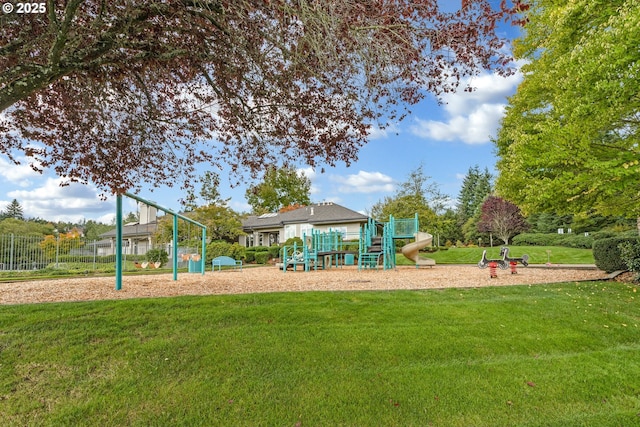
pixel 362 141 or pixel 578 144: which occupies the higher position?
pixel 578 144

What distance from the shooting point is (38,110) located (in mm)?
5898

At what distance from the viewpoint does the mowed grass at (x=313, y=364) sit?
11.3 feet

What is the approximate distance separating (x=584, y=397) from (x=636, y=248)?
884 cm

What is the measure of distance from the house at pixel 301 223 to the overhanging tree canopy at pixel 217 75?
21952 millimetres

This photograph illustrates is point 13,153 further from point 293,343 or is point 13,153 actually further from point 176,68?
point 293,343

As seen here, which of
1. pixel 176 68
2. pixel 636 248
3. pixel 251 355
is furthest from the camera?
pixel 636 248

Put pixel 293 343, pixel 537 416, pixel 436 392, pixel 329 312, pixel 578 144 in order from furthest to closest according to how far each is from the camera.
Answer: pixel 578 144 → pixel 329 312 → pixel 293 343 → pixel 436 392 → pixel 537 416

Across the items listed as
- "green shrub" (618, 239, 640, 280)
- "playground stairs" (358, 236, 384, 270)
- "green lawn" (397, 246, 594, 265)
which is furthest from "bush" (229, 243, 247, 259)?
"green shrub" (618, 239, 640, 280)

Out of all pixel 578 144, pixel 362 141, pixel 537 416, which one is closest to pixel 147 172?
pixel 362 141

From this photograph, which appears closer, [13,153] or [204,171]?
[13,153]

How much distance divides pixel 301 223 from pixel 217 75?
2620 centimetres

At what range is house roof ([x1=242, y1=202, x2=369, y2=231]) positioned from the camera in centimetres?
3008

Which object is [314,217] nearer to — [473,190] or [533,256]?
[533,256]

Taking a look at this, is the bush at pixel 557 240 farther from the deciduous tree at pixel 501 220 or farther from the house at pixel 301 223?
the house at pixel 301 223
